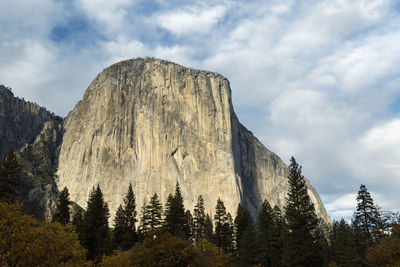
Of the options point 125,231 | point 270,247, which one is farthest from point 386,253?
point 125,231

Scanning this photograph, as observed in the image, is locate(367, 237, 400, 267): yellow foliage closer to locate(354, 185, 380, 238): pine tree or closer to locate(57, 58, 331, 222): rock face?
locate(354, 185, 380, 238): pine tree

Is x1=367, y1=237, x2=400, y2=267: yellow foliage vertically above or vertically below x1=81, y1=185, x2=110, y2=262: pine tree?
below

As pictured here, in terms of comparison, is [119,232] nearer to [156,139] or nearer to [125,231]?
[125,231]

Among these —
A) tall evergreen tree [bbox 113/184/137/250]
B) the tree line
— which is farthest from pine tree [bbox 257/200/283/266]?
tall evergreen tree [bbox 113/184/137/250]

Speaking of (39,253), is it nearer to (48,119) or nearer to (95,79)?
(95,79)

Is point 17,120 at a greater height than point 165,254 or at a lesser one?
greater

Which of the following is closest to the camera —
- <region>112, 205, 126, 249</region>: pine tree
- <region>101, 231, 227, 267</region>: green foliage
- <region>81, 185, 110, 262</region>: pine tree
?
<region>101, 231, 227, 267</region>: green foliage

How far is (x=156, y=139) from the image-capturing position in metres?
133

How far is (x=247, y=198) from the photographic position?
147000 mm

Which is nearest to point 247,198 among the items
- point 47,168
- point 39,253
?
point 47,168

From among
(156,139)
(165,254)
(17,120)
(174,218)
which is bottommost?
(165,254)

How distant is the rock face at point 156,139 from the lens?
414 ft

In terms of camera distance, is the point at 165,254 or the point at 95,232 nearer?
the point at 165,254

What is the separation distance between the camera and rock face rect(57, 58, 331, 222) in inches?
→ 4973
